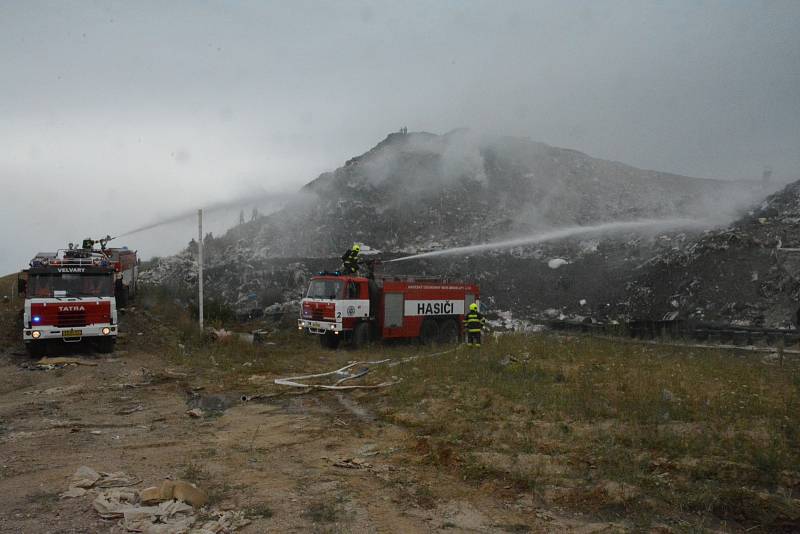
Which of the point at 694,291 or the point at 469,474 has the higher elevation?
the point at 694,291

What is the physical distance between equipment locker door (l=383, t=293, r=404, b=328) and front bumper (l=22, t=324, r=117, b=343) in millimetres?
7223

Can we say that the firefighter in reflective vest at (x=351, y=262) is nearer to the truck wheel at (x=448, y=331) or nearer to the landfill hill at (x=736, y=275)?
the truck wheel at (x=448, y=331)

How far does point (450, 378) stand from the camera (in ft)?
35.1

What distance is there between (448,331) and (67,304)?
10829 mm

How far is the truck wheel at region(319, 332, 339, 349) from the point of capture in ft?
55.6

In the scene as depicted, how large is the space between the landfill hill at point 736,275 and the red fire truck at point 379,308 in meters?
9.68

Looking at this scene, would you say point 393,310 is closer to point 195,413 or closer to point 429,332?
point 429,332

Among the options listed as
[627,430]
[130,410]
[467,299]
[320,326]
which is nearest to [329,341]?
[320,326]

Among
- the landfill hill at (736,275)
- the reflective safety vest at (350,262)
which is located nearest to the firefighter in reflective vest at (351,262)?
the reflective safety vest at (350,262)

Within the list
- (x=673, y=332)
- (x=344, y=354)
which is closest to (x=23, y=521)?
(x=344, y=354)

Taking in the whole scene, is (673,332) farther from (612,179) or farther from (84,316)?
(612,179)

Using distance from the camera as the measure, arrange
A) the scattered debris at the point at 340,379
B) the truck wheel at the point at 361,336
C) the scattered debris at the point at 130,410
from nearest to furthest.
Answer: the scattered debris at the point at 130,410 → the scattered debris at the point at 340,379 → the truck wheel at the point at 361,336

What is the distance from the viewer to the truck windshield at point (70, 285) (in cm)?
1378

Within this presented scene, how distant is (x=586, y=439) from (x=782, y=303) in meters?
17.8
